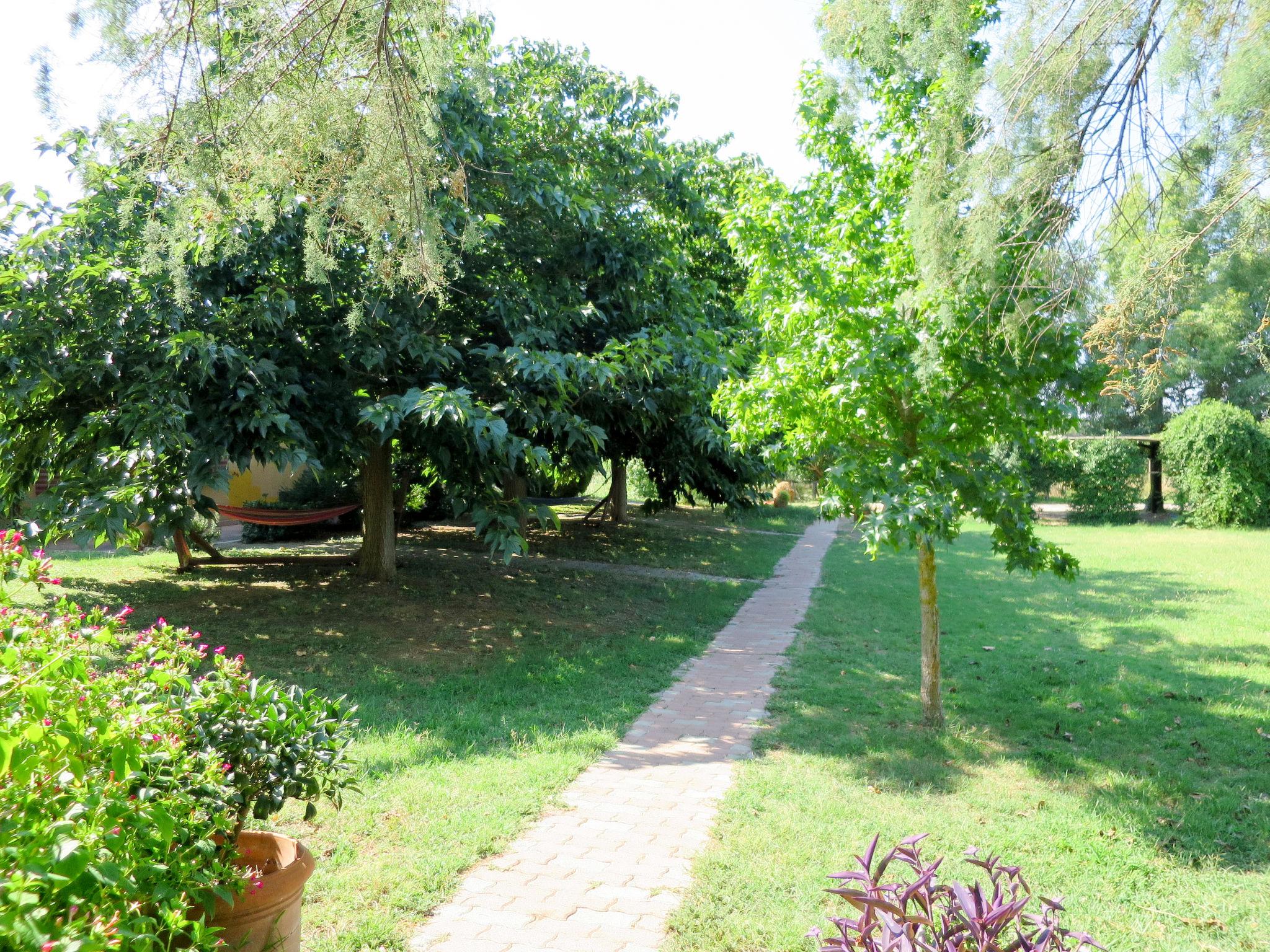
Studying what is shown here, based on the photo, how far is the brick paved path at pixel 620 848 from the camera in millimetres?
2930

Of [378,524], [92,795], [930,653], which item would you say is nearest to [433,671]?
[378,524]

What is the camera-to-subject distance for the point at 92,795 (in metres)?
1.69

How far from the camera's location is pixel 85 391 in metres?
6.46

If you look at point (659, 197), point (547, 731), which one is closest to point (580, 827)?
point (547, 731)

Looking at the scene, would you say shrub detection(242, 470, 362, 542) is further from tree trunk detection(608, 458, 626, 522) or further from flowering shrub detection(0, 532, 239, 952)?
flowering shrub detection(0, 532, 239, 952)

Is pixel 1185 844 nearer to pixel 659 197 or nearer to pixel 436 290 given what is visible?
pixel 436 290

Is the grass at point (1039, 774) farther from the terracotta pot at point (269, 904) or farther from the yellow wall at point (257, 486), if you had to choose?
the yellow wall at point (257, 486)

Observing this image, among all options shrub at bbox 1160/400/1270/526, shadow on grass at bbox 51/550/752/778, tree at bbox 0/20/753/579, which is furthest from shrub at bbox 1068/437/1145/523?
tree at bbox 0/20/753/579

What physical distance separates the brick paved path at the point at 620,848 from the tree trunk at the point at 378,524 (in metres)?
4.12

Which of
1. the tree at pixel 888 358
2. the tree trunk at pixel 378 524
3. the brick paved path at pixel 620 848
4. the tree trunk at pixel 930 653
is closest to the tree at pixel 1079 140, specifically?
the tree at pixel 888 358

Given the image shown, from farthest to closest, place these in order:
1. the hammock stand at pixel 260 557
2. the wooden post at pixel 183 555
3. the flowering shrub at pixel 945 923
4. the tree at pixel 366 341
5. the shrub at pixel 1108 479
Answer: the shrub at pixel 1108 479 < the hammock stand at pixel 260 557 < the wooden post at pixel 183 555 < the tree at pixel 366 341 < the flowering shrub at pixel 945 923

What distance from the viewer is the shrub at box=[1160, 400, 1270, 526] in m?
18.4

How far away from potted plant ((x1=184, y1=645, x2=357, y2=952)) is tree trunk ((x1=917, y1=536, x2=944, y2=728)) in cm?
395

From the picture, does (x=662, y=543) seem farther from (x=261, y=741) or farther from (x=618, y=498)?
(x=261, y=741)
